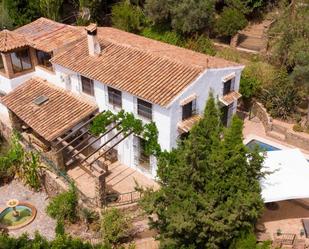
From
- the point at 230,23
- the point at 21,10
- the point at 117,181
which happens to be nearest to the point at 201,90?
the point at 117,181

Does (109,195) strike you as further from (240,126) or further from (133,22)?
(133,22)

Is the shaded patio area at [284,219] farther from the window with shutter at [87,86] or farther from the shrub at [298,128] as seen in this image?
the window with shutter at [87,86]

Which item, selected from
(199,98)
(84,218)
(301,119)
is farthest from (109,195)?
(301,119)

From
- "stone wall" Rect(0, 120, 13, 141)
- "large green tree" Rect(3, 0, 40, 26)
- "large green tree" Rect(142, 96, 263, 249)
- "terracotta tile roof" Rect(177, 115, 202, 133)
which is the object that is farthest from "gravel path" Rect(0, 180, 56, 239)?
"large green tree" Rect(3, 0, 40, 26)

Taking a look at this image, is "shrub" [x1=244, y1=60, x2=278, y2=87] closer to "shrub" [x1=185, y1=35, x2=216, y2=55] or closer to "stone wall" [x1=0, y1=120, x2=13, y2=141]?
"shrub" [x1=185, y1=35, x2=216, y2=55]

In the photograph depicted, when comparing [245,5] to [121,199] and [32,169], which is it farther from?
[32,169]

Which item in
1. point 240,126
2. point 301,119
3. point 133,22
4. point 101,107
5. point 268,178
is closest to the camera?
point 240,126
